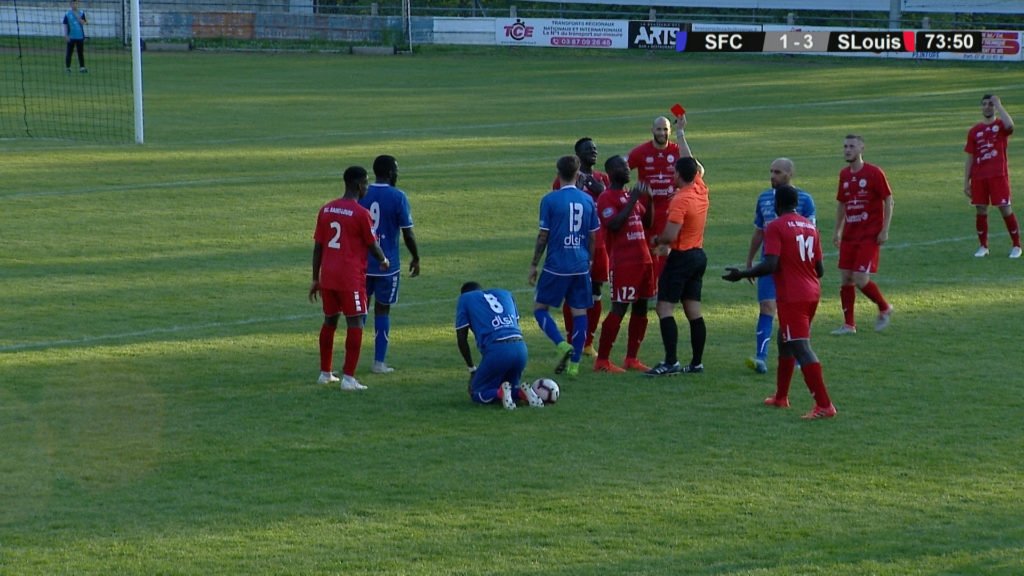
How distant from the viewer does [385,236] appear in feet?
41.6

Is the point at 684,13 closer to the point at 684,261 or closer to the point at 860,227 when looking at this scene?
the point at 860,227

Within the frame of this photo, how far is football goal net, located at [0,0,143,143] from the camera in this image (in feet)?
101

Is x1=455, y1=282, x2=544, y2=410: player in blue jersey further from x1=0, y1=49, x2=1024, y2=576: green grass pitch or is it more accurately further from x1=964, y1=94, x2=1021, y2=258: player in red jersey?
x1=964, y1=94, x2=1021, y2=258: player in red jersey

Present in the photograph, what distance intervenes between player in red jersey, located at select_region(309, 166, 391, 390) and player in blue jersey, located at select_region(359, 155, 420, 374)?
57cm

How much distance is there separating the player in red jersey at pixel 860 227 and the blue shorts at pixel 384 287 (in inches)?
181

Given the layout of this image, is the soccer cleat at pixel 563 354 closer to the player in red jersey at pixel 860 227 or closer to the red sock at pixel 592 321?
the red sock at pixel 592 321

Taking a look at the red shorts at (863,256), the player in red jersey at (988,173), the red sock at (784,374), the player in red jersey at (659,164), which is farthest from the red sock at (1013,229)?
the red sock at (784,374)

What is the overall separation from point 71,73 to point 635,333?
35.3 meters

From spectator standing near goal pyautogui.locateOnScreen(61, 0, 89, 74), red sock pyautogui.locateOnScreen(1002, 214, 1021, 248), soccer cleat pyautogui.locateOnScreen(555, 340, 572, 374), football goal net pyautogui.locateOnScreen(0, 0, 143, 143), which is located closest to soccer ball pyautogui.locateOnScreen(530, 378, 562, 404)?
soccer cleat pyautogui.locateOnScreen(555, 340, 572, 374)

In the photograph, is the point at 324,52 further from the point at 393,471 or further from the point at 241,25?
the point at 393,471

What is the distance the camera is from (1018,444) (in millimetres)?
10383

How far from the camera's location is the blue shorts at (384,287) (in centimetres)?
1274

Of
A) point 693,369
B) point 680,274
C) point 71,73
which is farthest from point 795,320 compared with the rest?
point 71,73

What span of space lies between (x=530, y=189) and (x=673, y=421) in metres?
13.1
